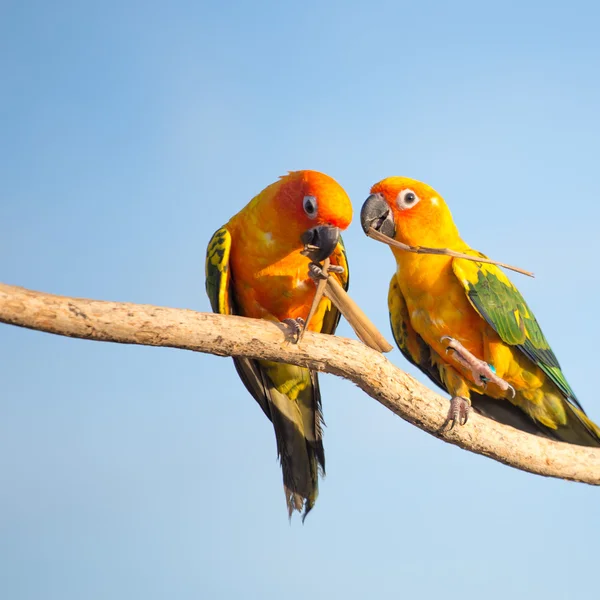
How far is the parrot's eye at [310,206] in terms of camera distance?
4.96 meters

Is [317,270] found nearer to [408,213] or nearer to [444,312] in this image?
[408,213]

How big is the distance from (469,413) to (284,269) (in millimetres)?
1721

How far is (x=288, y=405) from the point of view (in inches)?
233

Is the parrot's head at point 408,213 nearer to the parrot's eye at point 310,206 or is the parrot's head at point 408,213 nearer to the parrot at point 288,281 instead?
the parrot at point 288,281

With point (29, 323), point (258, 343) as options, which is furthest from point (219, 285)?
point (29, 323)

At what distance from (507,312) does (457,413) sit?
0.93 meters

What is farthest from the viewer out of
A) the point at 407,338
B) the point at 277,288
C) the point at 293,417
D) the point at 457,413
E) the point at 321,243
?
the point at 407,338

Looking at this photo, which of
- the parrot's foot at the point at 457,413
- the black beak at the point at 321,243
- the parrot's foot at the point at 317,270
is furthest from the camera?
the parrot's foot at the point at 457,413

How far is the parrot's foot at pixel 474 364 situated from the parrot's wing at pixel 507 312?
27 cm

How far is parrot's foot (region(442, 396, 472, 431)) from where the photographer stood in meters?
5.19

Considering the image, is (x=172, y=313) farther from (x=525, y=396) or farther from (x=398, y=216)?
(x=525, y=396)

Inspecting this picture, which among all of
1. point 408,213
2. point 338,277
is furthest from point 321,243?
point 408,213

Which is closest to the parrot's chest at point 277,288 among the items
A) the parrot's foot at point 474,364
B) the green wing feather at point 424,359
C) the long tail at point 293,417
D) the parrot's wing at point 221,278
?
the parrot's wing at point 221,278

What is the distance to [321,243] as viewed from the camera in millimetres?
4973
